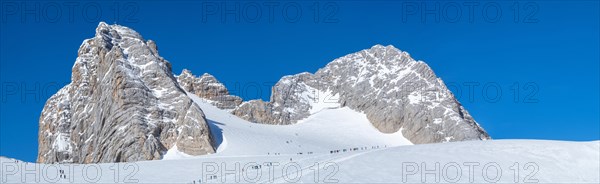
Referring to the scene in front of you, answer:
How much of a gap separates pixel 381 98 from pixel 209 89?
39209 millimetres

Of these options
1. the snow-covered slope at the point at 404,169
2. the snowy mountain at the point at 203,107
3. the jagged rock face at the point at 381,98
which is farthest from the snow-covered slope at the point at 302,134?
the snow-covered slope at the point at 404,169

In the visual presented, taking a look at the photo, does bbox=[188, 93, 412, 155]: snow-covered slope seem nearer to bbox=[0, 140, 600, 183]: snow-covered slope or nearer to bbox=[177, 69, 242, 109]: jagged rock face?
bbox=[177, 69, 242, 109]: jagged rock face

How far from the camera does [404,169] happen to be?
37.2 meters

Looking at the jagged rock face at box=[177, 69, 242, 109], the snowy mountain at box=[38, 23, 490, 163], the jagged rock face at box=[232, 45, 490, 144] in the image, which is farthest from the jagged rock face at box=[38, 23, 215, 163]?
the jagged rock face at box=[232, 45, 490, 144]

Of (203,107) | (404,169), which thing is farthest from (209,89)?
(404,169)

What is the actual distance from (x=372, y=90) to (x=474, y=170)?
4848 inches

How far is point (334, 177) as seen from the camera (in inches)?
1353

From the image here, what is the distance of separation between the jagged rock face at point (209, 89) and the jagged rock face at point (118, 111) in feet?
82.9

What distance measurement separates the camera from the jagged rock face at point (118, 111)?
96.2 meters

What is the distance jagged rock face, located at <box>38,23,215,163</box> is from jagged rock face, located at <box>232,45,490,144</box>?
110 ft

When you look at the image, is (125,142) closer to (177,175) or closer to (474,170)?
(177,175)

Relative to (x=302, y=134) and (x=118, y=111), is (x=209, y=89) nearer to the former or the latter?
(x=302, y=134)

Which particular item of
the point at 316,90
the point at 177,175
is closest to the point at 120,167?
the point at 177,175

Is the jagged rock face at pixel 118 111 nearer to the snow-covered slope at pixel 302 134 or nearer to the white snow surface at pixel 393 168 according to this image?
the snow-covered slope at pixel 302 134
